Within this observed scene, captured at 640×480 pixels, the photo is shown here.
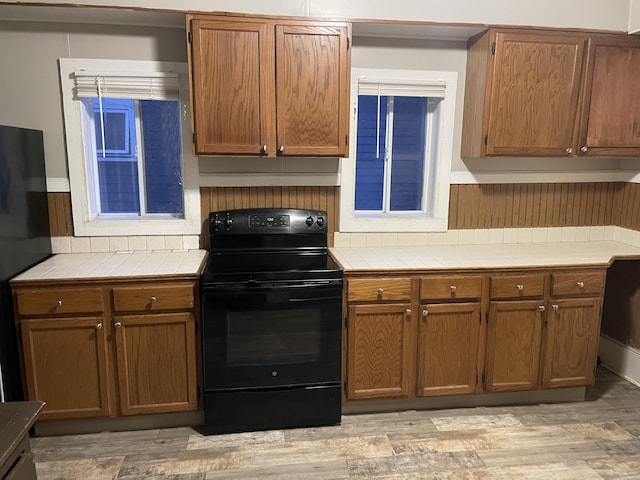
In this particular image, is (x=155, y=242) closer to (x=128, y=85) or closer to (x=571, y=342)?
(x=128, y=85)

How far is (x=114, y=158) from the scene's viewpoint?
2916 mm

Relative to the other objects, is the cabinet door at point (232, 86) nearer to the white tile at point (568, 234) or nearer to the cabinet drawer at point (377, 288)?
the cabinet drawer at point (377, 288)

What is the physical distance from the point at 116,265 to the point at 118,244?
359mm

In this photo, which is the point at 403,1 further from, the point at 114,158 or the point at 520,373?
the point at 520,373

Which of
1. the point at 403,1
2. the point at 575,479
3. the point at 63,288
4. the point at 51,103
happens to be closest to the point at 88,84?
the point at 51,103

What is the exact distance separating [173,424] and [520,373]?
1.97m

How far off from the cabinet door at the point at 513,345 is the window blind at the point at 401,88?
53.3 inches

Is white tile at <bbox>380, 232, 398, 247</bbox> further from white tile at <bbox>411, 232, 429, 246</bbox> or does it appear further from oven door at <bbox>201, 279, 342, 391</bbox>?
oven door at <bbox>201, 279, 342, 391</bbox>

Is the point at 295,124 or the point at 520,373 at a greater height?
the point at 295,124

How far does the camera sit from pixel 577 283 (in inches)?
106

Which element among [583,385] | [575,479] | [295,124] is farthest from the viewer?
[583,385]

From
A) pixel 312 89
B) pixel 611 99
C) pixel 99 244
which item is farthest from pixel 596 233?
pixel 99 244

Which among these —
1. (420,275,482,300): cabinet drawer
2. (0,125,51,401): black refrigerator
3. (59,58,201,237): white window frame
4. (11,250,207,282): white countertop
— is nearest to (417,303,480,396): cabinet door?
(420,275,482,300): cabinet drawer

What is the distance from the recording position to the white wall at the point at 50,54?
103 inches
